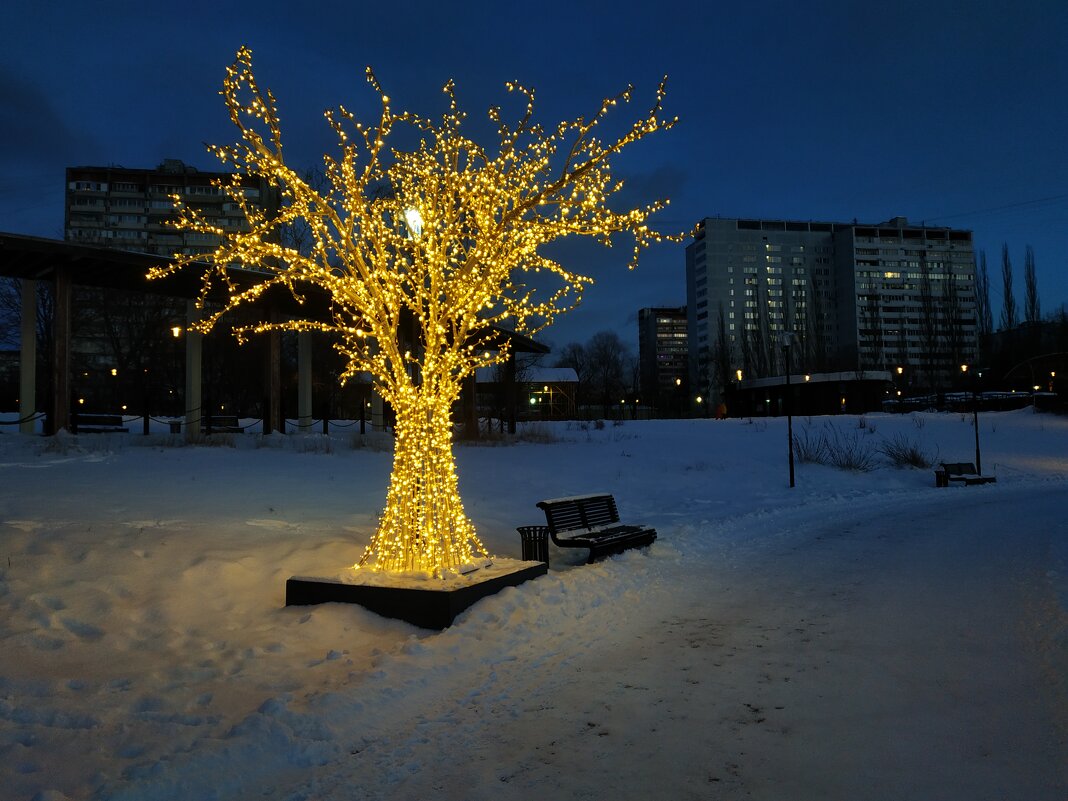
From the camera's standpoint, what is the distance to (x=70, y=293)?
2302 centimetres

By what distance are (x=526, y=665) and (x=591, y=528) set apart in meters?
5.24

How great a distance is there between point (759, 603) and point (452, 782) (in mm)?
4612

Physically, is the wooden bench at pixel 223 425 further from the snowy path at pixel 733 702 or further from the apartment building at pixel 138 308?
the snowy path at pixel 733 702

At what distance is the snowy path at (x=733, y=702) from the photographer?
11.9 feet

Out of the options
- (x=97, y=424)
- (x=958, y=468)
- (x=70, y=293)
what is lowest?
(x=958, y=468)

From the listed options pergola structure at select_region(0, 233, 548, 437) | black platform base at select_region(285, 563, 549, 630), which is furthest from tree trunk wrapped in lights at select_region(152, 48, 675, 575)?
pergola structure at select_region(0, 233, 548, 437)

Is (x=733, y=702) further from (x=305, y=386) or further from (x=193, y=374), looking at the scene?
(x=305, y=386)

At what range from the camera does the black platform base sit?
21.3 ft

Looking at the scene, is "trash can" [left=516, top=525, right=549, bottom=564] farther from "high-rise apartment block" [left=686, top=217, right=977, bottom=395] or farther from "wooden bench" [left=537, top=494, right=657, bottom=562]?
"high-rise apartment block" [left=686, top=217, right=977, bottom=395]

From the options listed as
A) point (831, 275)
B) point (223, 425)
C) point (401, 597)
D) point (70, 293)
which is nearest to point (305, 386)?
point (223, 425)

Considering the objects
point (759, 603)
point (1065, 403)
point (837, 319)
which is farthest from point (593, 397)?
point (759, 603)

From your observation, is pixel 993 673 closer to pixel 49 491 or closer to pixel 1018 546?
pixel 1018 546

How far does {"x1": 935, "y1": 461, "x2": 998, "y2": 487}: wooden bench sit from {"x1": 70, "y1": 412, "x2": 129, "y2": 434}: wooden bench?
24.8 m

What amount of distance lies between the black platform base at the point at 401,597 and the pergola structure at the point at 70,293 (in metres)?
12.5
